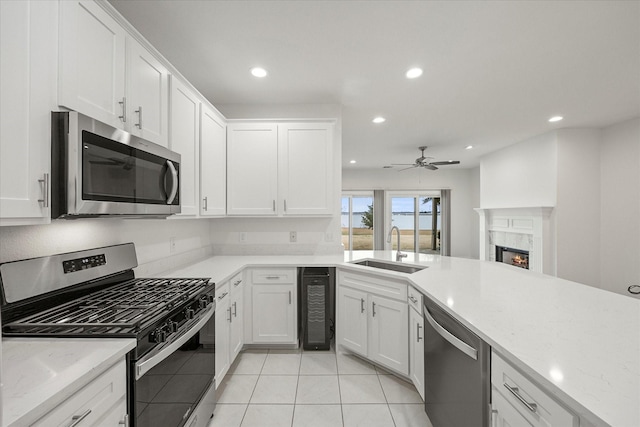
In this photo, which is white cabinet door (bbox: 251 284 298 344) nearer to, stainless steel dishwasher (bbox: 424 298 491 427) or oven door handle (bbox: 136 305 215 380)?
oven door handle (bbox: 136 305 215 380)

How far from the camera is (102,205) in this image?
122 cm

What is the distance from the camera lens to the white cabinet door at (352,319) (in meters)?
2.42

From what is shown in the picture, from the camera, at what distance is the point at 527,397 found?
897 mm

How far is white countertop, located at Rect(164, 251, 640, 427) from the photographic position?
72cm

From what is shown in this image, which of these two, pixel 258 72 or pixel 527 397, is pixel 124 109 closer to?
pixel 258 72

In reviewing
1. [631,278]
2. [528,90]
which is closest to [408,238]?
[631,278]

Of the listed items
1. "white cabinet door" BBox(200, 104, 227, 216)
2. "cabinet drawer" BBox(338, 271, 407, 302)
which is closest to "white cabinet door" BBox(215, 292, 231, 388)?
"white cabinet door" BBox(200, 104, 227, 216)

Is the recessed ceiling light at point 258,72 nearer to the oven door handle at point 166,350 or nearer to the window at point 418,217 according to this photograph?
the oven door handle at point 166,350

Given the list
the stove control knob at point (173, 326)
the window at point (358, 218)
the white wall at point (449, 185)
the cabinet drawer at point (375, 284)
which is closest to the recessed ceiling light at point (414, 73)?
the cabinet drawer at point (375, 284)

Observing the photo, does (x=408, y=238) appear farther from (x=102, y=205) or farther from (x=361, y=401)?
(x=102, y=205)

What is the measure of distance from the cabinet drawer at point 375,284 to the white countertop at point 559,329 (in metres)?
0.10

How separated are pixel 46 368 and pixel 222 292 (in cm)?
123

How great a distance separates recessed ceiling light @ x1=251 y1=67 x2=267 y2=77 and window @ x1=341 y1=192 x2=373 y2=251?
217 inches

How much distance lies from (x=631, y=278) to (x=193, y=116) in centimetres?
598
